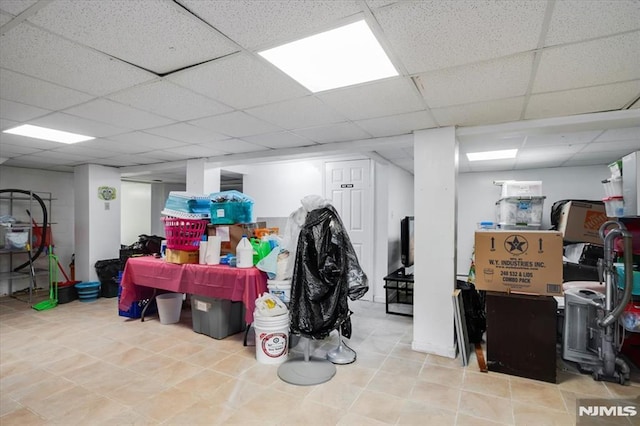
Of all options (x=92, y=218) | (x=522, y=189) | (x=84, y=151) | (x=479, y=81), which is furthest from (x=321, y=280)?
(x=92, y=218)

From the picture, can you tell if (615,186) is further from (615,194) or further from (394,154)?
(394,154)

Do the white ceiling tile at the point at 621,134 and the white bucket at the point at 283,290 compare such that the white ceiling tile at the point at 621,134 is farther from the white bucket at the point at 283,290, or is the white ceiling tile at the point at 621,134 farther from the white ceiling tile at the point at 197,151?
the white ceiling tile at the point at 197,151

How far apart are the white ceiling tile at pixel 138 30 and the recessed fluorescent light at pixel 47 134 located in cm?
240

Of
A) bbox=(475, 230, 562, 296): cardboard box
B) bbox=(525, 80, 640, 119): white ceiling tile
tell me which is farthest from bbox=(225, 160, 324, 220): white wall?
bbox=(525, 80, 640, 119): white ceiling tile

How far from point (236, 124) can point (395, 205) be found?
357 cm

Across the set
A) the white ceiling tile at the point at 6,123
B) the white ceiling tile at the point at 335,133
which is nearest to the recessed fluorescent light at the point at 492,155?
the white ceiling tile at the point at 335,133

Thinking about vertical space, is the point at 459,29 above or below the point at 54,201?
above

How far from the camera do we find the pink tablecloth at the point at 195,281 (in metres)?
3.21

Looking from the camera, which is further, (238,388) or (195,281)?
(195,281)

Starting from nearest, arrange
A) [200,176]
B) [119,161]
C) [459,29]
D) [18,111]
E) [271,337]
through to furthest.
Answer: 1. [459,29]
2. [18,111]
3. [271,337]
4. [200,176]
5. [119,161]

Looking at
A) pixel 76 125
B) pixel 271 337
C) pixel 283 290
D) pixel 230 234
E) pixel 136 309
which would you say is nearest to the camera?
pixel 271 337

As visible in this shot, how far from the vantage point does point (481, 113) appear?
2.88 metres

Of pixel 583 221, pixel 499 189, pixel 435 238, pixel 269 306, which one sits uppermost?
pixel 499 189

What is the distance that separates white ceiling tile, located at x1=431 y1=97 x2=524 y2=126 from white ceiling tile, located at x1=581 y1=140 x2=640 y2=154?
2125 mm
